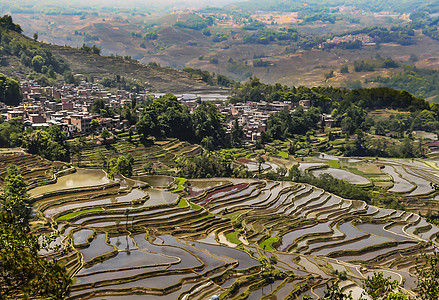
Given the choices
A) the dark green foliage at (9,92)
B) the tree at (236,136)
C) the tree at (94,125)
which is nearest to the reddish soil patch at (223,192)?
the tree at (94,125)

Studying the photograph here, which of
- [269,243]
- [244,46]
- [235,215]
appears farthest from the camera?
[244,46]

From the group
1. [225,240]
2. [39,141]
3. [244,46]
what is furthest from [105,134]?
[244,46]

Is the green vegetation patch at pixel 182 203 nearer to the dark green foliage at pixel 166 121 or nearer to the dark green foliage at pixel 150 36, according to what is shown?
the dark green foliage at pixel 166 121

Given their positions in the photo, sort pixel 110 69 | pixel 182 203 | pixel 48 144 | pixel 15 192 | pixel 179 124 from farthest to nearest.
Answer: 1. pixel 110 69
2. pixel 179 124
3. pixel 48 144
4. pixel 182 203
5. pixel 15 192

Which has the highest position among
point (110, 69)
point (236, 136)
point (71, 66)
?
point (71, 66)

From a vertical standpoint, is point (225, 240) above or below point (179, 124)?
below

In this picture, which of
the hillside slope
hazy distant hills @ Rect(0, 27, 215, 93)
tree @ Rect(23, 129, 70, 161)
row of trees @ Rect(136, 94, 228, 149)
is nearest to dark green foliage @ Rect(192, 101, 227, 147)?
row of trees @ Rect(136, 94, 228, 149)

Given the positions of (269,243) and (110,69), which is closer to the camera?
(269,243)

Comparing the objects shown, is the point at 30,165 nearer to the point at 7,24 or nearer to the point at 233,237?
the point at 233,237

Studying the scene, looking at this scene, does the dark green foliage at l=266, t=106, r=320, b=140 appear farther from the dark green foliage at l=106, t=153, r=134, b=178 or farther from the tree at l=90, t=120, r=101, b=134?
the dark green foliage at l=106, t=153, r=134, b=178
